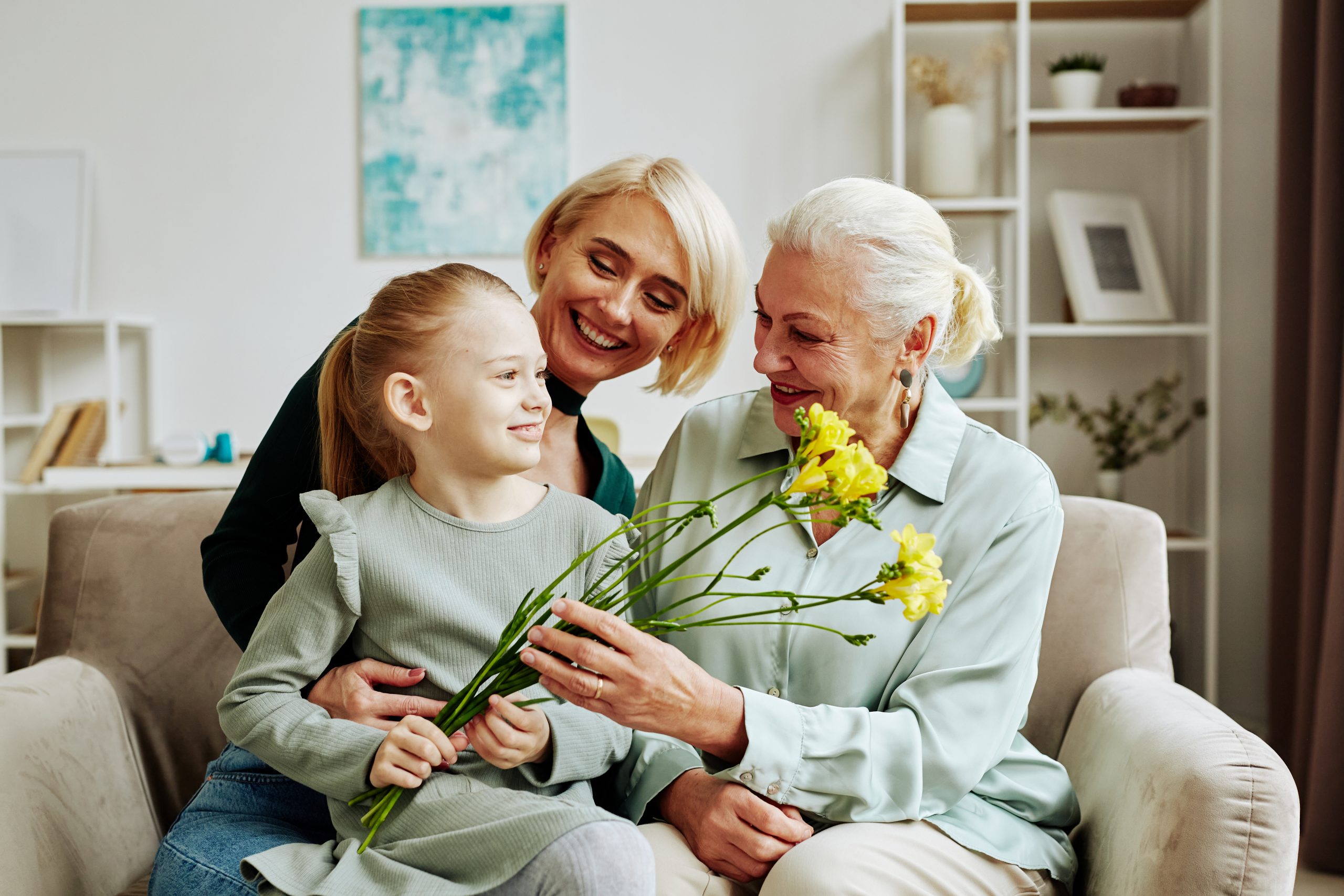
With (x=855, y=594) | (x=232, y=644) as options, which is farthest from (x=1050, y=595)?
(x=232, y=644)

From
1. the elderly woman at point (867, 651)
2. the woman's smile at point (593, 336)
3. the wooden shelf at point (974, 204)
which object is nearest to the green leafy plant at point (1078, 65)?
the wooden shelf at point (974, 204)

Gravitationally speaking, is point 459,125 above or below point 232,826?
above

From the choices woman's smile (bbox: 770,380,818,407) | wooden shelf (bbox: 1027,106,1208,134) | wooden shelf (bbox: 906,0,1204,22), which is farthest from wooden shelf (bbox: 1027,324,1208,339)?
woman's smile (bbox: 770,380,818,407)

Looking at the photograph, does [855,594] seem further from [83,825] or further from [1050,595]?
[83,825]

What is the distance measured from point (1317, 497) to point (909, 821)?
6.67ft

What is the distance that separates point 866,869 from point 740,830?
0.15 m

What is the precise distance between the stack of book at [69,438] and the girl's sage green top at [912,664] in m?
2.91

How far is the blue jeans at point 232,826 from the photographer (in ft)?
4.09

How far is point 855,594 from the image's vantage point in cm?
92

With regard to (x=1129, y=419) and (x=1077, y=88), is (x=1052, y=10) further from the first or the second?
(x=1129, y=419)

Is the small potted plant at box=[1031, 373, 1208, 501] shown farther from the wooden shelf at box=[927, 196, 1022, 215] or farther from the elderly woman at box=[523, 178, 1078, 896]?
the elderly woman at box=[523, 178, 1078, 896]

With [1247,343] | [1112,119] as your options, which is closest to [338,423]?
A: [1112,119]

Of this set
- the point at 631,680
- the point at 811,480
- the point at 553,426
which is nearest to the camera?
the point at 811,480

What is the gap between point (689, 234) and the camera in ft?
5.44
